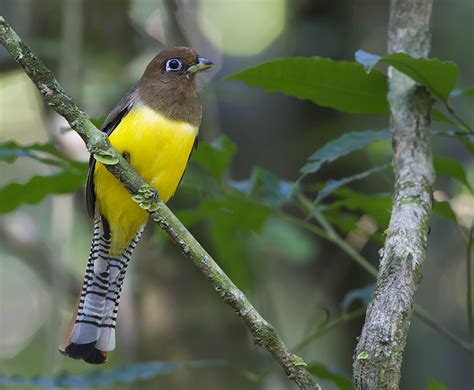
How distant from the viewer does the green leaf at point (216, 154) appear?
3244 millimetres

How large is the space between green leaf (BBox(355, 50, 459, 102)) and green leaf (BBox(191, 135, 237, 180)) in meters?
0.76

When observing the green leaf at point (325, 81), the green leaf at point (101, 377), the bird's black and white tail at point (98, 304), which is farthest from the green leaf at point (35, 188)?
the green leaf at point (325, 81)

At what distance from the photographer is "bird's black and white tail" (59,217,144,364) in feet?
10.6

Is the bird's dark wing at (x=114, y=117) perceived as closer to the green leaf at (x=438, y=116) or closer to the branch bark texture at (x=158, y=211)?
the branch bark texture at (x=158, y=211)

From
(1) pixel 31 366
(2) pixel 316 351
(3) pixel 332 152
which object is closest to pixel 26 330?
(1) pixel 31 366

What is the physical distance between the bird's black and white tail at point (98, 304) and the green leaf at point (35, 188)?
41cm

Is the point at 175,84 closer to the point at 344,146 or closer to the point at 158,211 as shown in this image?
the point at 344,146

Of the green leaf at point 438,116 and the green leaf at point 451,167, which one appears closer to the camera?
the green leaf at point 438,116

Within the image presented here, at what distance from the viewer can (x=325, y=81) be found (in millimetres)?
2906

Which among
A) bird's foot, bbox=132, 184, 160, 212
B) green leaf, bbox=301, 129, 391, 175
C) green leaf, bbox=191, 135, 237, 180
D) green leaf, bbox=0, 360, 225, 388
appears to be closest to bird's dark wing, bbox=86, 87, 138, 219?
green leaf, bbox=191, 135, 237, 180

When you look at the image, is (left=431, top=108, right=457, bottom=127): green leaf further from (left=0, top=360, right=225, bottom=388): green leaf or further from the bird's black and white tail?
the bird's black and white tail

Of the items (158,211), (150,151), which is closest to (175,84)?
(150,151)

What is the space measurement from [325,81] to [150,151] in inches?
31.8

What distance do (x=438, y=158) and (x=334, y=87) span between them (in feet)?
1.53
